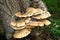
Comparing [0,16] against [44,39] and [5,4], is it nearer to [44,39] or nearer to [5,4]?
[5,4]

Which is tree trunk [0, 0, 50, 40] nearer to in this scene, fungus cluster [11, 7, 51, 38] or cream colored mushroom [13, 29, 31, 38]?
fungus cluster [11, 7, 51, 38]

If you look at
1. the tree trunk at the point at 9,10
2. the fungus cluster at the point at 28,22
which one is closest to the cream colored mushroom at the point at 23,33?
the fungus cluster at the point at 28,22

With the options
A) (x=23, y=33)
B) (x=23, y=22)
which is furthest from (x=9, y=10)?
(x=23, y=33)

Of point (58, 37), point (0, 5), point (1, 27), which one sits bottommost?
point (58, 37)

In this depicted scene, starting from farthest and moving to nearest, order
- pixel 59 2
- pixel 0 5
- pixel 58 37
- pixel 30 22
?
pixel 59 2
pixel 58 37
pixel 0 5
pixel 30 22

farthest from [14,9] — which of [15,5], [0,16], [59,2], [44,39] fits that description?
[59,2]

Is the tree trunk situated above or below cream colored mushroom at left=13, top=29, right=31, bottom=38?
above

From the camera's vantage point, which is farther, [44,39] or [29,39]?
[44,39]

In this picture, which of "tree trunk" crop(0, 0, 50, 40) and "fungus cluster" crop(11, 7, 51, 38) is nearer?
"fungus cluster" crop(11, 7, 51, 38)

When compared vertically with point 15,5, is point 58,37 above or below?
below

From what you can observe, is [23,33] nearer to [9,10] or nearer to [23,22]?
[23,22]

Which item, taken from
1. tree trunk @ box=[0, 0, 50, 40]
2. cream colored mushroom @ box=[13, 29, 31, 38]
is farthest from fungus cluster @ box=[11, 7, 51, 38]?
tree trunk @ box=[0, 0, 50, 40]
